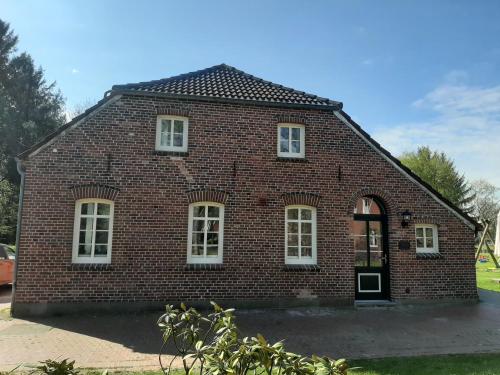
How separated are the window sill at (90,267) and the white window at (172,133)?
361 centimetres

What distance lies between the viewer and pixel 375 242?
1199cm

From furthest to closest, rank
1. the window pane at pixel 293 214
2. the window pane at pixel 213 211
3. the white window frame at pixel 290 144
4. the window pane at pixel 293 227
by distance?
the white window frame at pixel 290 144
the window pane at pixel 293 214
the window pane at pixel 293 227
the window pane at pixel 213 211

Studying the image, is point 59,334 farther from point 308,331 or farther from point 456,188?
point 456,188

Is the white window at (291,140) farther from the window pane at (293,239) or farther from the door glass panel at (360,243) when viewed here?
the door glass panel at (360,243)

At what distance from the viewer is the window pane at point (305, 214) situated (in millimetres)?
11422

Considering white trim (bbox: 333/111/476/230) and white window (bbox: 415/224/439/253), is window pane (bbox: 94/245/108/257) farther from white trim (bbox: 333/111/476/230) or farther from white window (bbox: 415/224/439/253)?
white window (bbox: 415/224/439/253)

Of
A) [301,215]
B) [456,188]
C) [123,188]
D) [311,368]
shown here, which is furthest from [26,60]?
[456,188]

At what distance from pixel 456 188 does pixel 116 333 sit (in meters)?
47.1

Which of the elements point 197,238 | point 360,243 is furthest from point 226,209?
point 360,243

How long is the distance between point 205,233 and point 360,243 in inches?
195

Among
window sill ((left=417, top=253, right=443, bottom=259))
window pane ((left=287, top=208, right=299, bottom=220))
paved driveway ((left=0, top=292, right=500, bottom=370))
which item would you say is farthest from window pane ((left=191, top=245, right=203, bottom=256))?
window sill ((left=417, top=253, right=443, bottom=259))

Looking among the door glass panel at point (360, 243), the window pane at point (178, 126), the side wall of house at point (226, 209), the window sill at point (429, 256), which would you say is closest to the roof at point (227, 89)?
the side wall of house at point (226, 209)

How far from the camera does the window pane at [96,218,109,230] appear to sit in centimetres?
1023

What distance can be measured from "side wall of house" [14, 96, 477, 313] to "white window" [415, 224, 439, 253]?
8.3 inches
